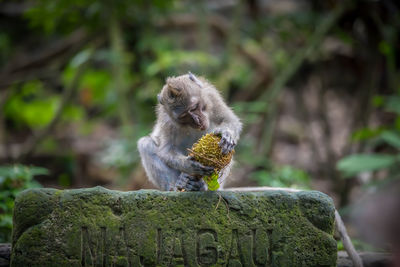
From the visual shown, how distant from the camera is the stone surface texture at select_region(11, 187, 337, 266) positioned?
13.2ft

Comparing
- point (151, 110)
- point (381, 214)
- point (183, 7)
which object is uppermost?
point (183, 7)

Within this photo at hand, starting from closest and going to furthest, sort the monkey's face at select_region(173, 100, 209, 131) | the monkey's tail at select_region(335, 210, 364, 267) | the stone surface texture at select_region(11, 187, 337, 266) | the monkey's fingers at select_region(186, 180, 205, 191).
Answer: the stone surface texture at select_region(11, 187, 337, 266)
the monkey's fingers at select_region(186, 180, 205, 191)
the monkey's tail at select_region(335, 210, 364, 267)
the monkey's face at select_region(173, 100, 209, 131)

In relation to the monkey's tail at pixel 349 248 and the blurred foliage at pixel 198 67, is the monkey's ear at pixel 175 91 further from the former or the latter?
the blurred foliage at pixel 198 67

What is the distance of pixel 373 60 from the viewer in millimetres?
10484

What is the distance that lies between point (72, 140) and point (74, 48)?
4.33 m

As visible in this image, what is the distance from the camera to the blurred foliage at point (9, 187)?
5354 millimetres

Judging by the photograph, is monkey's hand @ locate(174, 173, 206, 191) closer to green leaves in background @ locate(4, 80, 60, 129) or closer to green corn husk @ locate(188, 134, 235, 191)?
green corn husk @ locate(188, 134, 235, 191)

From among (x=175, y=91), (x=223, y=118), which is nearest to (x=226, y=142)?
(x=175, y=91)

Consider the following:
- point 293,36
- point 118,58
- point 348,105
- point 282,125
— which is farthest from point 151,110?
point 348,105

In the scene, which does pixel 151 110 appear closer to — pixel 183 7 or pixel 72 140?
pixel 183 7

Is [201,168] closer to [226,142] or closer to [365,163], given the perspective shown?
[226,142]

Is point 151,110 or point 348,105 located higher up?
point 348,105

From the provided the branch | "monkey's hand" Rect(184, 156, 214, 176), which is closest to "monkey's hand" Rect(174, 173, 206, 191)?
"monkey's hand" Rect(184, 156, 214, 176)

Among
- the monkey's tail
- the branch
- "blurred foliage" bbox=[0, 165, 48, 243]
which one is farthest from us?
the branch
